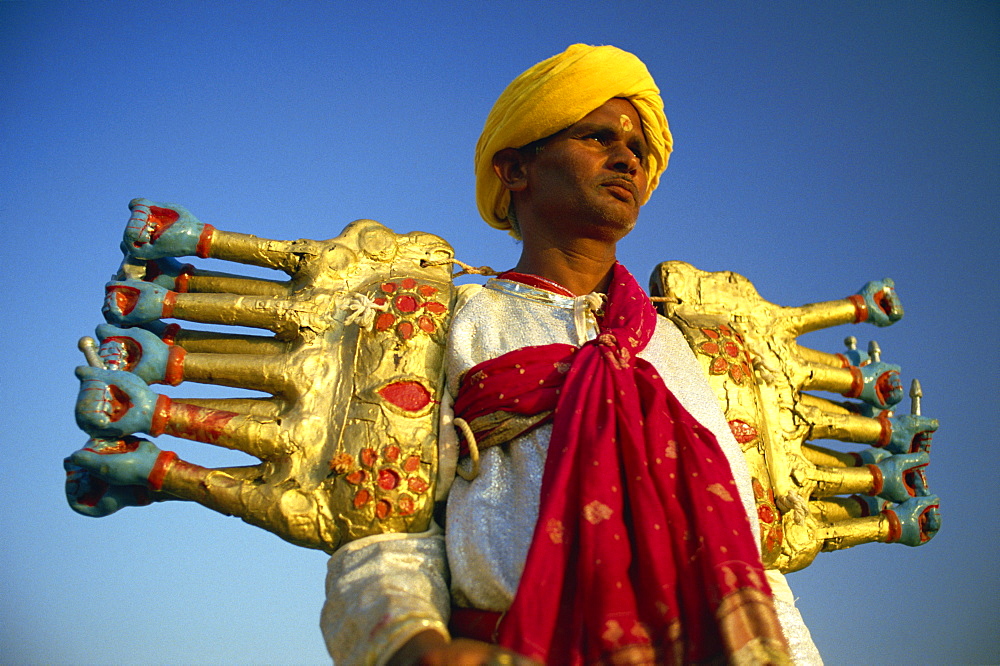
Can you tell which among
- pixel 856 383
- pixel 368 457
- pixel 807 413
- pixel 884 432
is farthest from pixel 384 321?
pixel 884 432

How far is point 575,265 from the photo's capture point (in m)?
3.68

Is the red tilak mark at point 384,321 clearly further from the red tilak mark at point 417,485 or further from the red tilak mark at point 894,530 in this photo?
the red tilak mark at point 894,530

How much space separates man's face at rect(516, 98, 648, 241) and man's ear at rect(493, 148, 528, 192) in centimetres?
8

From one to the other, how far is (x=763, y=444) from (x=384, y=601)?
1.89 m

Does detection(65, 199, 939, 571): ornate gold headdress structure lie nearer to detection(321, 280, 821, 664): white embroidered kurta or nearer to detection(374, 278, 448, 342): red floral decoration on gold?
detection(374, 278, 448, 342): red floral decoration on gold

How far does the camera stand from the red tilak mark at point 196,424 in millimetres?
3115

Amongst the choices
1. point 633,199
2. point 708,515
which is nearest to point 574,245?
point 633,199

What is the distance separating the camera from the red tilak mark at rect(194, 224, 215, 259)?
11.5ft

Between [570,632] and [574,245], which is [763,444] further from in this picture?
A: [570,632]

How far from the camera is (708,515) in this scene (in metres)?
2.58

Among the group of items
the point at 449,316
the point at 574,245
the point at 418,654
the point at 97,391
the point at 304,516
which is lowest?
the point at 418,654

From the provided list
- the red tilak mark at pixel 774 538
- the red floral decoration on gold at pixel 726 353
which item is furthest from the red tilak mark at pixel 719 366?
the red tilak mark at pixel 774 538

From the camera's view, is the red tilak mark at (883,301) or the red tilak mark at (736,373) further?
the red tilak mark at (883,301)

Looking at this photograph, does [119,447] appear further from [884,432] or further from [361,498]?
[884,432]
